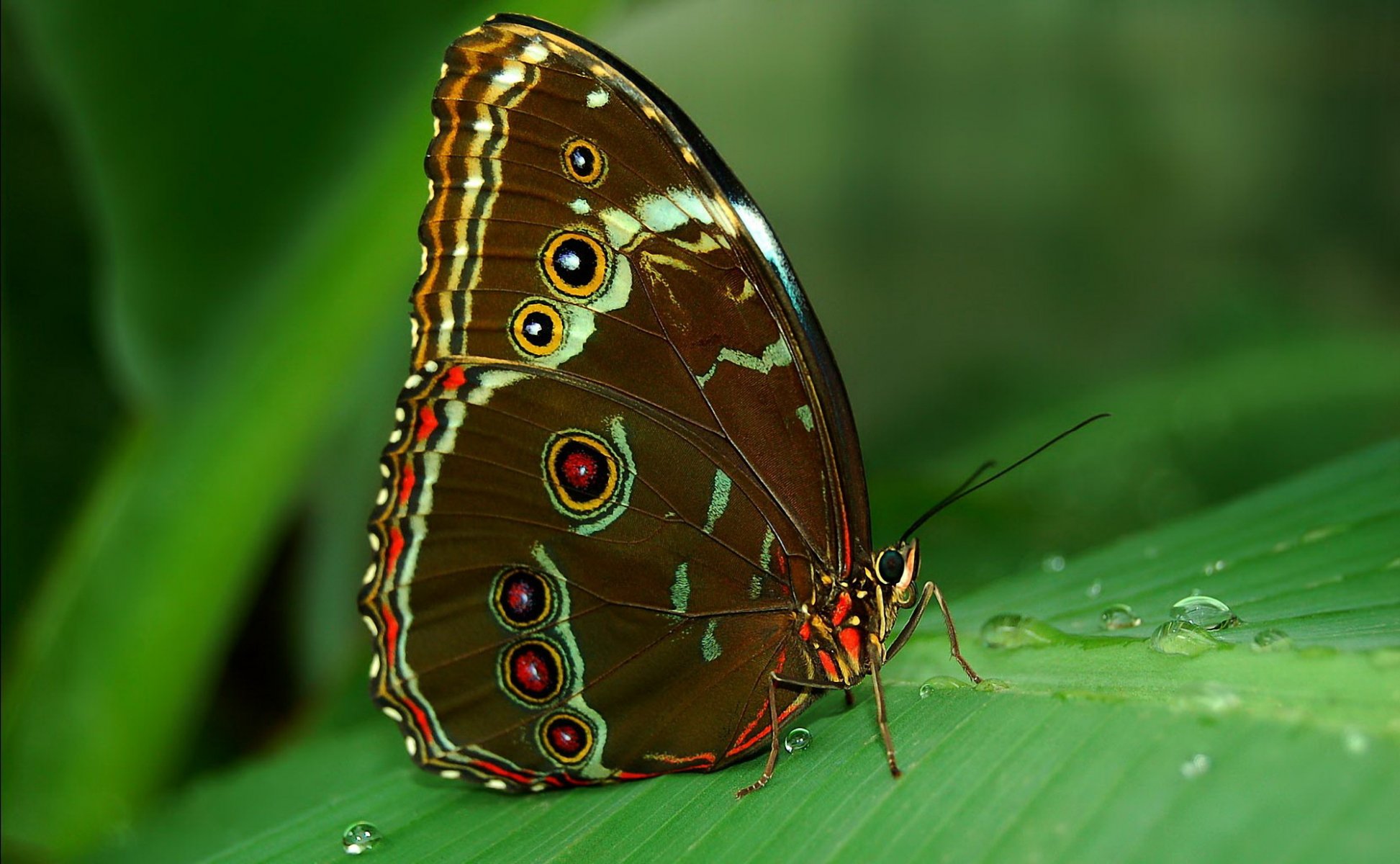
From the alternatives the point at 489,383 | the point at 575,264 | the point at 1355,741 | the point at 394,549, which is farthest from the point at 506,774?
the point at 1355,741

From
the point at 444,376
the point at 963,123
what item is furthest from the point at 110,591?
the point at 963,123

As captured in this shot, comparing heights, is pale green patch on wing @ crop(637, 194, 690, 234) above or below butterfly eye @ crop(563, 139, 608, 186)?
below

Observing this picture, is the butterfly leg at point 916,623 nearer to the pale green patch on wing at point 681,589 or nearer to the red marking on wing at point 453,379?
the pale green patch on wing at point 681,589

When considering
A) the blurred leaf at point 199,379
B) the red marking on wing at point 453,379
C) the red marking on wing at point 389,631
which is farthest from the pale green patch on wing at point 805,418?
the blurred leaf at point 199,379

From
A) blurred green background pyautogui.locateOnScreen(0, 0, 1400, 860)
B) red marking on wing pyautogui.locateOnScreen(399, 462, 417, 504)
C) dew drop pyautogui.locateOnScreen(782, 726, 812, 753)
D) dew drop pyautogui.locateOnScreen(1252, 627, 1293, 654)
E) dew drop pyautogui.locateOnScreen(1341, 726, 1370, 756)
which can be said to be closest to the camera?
dew drop pyautogui.locateOnScreen(1341, 726, 1370, 756)

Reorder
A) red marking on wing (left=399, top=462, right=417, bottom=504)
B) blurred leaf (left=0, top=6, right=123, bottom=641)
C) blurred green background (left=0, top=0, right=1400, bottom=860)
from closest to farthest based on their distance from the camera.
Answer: red marking on wing (left=399, top=462, right=417, bottom=504) < blurred green background (left=0, top=0, right=1400, bottom=860) < blurred leaf (left=0, top=6, right=123, bottom=641)

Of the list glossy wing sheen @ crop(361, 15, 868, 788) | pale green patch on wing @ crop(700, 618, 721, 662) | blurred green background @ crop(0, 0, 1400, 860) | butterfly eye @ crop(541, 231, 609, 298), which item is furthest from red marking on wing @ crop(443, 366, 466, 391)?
blurred green background @ crop(0, 0, 1400, 860)

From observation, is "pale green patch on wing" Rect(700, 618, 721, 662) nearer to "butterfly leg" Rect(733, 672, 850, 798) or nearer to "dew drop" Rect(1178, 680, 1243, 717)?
"butterfly leg" Rect(733, 672, 850, 798)

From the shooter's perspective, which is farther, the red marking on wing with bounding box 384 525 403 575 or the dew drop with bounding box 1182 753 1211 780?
the red marking on wing with bounding box 384 525 403 575
